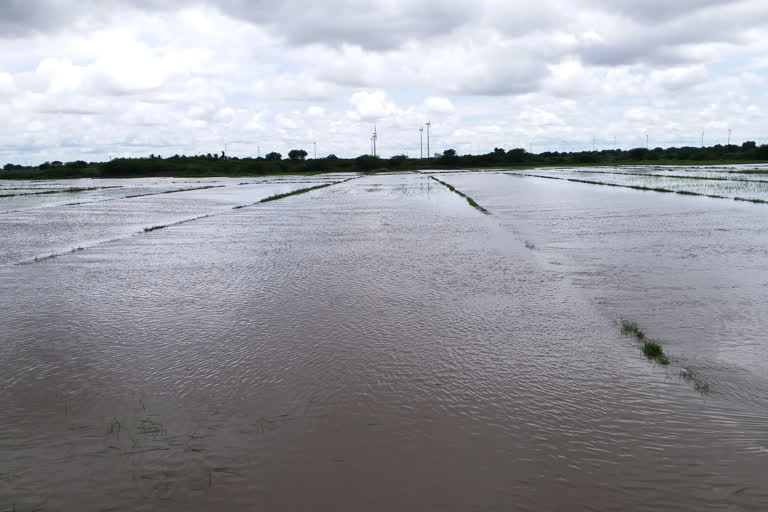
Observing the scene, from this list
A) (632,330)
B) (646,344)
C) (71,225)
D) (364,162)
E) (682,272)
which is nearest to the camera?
(646,344)

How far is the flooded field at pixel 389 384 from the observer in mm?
3869

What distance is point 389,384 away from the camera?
17.9ft

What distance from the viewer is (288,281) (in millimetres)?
10344

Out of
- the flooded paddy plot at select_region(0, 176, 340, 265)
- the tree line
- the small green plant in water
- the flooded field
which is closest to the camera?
the flooded field

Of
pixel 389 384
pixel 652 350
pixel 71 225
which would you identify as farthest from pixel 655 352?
pixel 71 225

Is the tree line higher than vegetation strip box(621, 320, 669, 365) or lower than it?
higher

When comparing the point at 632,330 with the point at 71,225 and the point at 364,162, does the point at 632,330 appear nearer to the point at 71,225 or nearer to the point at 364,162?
the point at 71,225

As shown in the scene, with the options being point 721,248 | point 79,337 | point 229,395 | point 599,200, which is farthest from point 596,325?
point 599,200

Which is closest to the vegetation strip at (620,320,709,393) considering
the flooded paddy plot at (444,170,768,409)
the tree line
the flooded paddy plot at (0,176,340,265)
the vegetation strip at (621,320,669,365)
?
the vegetation strip at (621,320,669,365)

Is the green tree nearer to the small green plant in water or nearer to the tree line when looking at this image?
the tree line

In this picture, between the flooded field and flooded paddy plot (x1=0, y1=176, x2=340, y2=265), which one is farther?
flooded paddy plot (x1=0, y1=176, x2=340, y2=265)

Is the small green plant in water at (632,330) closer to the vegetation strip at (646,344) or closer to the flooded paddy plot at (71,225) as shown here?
the vegetation strip at (646,344)

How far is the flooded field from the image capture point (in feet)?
12.7

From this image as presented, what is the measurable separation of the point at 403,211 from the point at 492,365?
18741 mm
